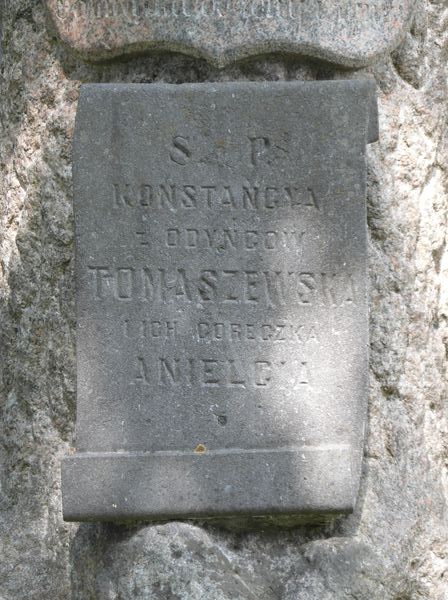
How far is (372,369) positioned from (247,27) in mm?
940

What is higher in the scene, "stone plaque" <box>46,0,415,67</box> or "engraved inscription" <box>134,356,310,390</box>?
"stone plaque" <box>46,0,415,67</box>

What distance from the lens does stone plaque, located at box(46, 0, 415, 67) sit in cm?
316

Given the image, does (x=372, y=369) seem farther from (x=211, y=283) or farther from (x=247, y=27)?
(x=247, y=27)

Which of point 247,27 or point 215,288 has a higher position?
point 247,27

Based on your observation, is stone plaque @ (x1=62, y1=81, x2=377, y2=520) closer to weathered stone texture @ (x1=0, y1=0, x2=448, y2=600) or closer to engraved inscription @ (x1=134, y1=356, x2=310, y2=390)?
engraved inscription @ (x1=134, y1=356, x2=310, y2=390)

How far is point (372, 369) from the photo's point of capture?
3.27m

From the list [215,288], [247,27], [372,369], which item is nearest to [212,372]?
[215,288]

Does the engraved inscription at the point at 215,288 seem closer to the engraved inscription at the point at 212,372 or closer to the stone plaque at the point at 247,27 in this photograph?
the engraved inscription at the point at 212,372

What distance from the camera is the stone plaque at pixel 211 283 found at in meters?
3.10

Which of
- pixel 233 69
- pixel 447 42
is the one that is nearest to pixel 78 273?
pixel 233 69

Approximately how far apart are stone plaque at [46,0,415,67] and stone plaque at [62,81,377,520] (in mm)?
124

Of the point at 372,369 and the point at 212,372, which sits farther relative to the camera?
the point at 372,369

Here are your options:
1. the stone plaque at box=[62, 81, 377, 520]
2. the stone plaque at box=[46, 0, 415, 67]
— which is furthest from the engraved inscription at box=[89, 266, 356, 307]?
the stone plaque at box=[46, 0, 415, 67]

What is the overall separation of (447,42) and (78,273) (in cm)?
124
